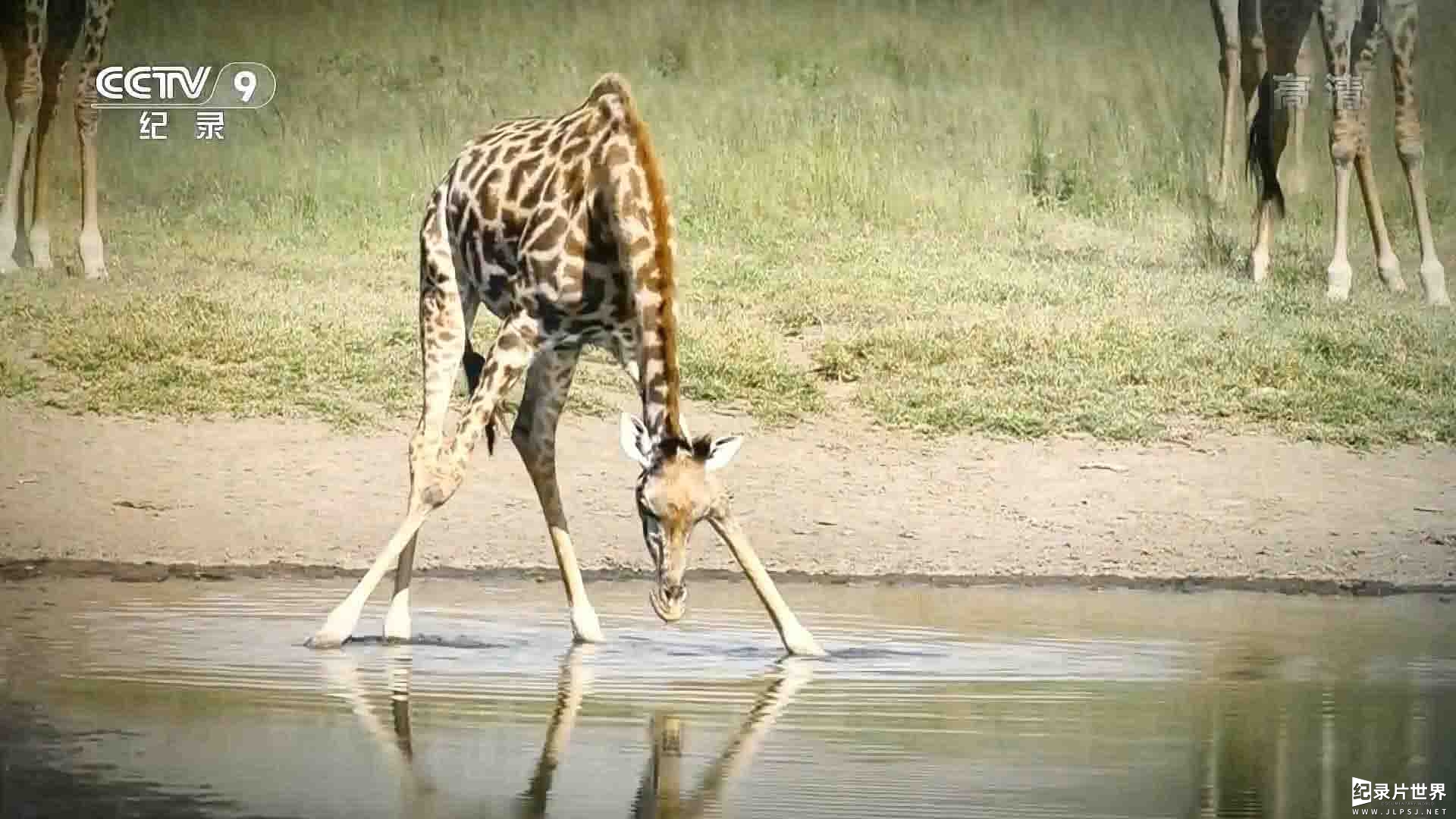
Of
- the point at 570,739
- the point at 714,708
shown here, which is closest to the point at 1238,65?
the point at 714,708

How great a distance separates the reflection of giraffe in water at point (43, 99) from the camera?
12172 millimetres

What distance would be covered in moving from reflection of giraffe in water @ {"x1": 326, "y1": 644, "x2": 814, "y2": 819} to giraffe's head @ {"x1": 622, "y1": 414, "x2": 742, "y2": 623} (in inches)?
11.7

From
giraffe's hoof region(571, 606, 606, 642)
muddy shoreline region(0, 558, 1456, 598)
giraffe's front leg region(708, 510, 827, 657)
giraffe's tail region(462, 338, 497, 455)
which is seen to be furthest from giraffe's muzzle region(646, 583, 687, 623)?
muddy shoreline region(0, 558, 1456, 598)

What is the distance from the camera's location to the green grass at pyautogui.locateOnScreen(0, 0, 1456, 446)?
12.0m

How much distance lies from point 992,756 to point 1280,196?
23.2ft

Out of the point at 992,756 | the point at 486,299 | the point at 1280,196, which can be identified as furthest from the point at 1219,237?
the point at 992,756

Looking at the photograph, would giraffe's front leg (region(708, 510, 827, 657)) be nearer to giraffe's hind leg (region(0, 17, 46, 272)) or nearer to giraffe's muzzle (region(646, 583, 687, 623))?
giraffe's muzzle (region(646, 583, 687, 623))

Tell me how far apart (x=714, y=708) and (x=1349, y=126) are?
670 cm

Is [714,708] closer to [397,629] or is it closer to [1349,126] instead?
[397,629]

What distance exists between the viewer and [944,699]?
6848mm

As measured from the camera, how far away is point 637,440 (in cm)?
752

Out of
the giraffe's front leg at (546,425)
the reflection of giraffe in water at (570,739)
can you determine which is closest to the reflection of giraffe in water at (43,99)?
the giraffe's front leg at (546,425)

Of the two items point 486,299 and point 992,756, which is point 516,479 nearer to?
point 486,299

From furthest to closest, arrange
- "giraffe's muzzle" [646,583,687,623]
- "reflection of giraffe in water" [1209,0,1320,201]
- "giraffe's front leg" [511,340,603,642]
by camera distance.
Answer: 1. "reflection of giraffe in water" [1209,0,1320,201]
2. "giraffe's front leg" [511,340,603,642]
3. "giraffe's muzzle" [646,583,687,623]
